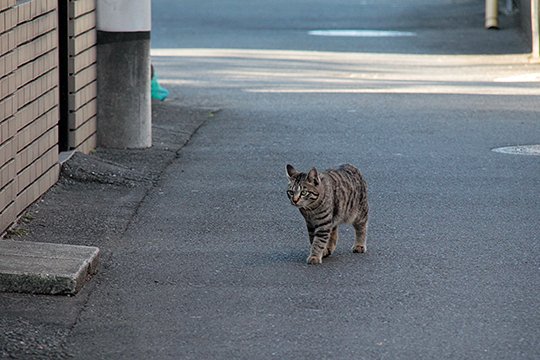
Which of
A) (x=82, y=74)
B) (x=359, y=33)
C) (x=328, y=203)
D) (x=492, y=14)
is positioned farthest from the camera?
(x=359, y=33)

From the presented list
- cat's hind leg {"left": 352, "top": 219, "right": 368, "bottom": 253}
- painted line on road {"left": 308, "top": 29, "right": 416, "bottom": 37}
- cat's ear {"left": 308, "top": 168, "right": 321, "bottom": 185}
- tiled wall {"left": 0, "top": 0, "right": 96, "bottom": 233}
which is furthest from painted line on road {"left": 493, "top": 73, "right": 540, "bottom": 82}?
cat's ear {"left": 308, "top": 168, "right": 321, "bottom": 185}

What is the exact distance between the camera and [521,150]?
1377cm

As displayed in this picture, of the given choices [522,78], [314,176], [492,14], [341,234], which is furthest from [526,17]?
[314,176]

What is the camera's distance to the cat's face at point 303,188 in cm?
831

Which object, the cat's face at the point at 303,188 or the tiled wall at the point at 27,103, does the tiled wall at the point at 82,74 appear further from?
→ the cat's face at the point at 303,188

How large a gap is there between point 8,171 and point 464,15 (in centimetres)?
2568

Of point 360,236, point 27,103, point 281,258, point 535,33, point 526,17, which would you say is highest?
point 526,17

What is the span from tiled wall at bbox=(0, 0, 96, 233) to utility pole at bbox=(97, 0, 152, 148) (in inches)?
26.7

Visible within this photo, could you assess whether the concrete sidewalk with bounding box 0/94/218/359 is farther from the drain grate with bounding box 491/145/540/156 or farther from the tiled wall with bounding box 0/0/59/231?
the drain grate with bounding box 491/145/540/156

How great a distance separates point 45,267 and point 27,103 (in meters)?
2.49

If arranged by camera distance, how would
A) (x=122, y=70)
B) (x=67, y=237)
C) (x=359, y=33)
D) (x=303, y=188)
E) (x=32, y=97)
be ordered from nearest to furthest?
(x=303, y=188) < (x=67, y=237) < (x=32, y=97) < (x=122, y=70) < (x=359, y=33)

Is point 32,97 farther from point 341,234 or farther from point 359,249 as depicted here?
point 359,249

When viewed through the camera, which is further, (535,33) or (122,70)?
(535,33)

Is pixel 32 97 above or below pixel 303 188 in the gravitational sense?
above
